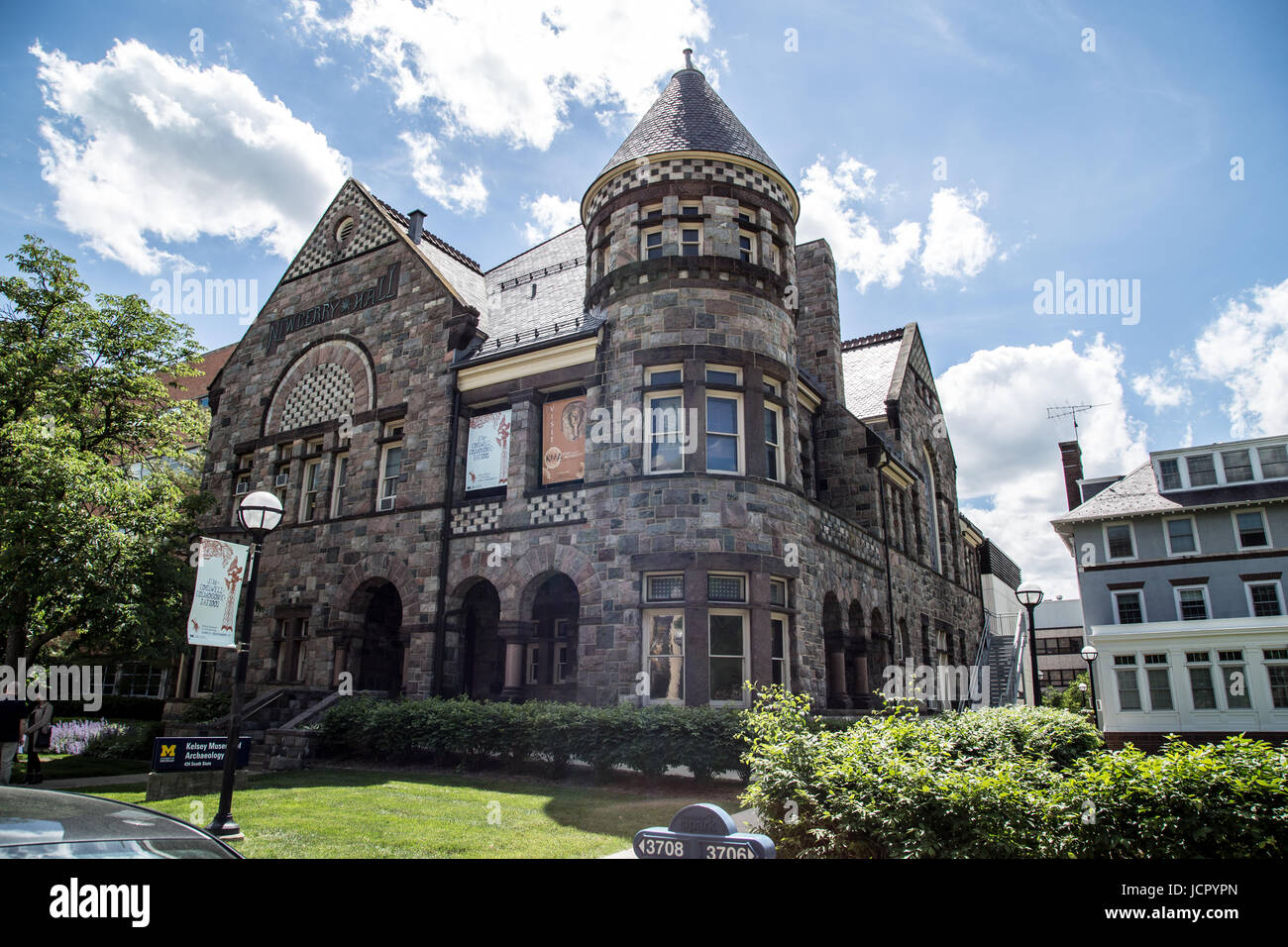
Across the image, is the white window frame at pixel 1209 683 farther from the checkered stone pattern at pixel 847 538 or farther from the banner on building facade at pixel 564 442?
the banner on building facade at pixel 564 442

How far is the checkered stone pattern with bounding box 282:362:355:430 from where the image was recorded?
2333 centimetres

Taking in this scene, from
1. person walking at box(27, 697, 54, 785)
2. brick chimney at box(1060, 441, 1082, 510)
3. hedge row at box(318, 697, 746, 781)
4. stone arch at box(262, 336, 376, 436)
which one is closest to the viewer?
hedge row at box(318, 697, 746, 781)

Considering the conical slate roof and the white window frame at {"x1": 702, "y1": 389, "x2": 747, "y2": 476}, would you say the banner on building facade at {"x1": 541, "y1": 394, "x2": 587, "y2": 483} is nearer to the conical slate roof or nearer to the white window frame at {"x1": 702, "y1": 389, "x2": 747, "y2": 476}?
the white window frame at {"x1": 702, "y1": 389, "x2": 747, "y2": 476}

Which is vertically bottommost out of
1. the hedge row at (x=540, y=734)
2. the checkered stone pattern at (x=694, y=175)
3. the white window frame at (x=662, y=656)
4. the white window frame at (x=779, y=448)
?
the hedge row at (x=540, y=734)

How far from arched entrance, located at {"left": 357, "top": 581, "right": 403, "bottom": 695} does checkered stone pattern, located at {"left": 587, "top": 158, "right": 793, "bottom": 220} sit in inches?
488

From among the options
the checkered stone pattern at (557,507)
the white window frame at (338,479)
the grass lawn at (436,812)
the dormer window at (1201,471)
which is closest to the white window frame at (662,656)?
the grass lawn at (436,812)

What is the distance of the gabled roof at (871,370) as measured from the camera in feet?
87.7

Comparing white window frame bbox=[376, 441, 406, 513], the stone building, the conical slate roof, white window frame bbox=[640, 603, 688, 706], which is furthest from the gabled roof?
white window frame bbox=[376, 441, 406, 513]

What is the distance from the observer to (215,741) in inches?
406

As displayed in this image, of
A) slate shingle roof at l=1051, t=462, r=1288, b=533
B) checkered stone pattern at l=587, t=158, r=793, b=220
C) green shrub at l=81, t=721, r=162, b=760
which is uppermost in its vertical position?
checkered stone pattern at l=587, t=158, r=793, b=220

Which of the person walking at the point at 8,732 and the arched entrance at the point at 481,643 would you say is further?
the arched entrance at the point at 481,643

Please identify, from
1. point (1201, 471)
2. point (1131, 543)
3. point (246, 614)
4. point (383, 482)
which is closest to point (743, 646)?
point (246, 614)

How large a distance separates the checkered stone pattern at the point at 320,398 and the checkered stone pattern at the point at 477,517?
19.7 ft
